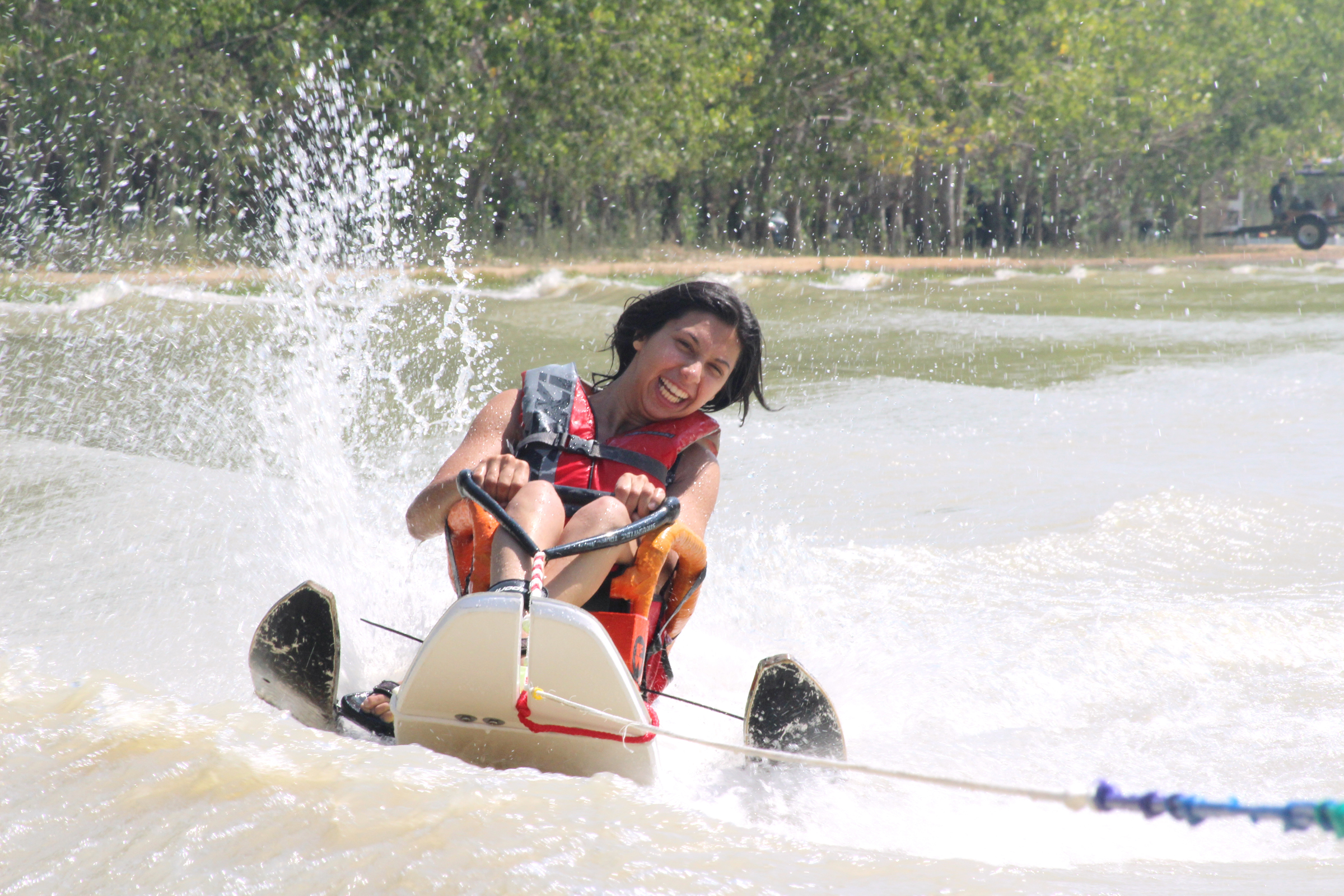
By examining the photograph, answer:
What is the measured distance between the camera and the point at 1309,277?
24.0 metres

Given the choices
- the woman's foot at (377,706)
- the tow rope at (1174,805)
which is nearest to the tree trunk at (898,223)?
the woman's foot at (377,706)

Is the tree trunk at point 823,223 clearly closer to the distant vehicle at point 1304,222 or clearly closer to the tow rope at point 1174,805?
the distant vehicle at point 1304,222

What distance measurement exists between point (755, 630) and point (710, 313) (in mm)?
1515

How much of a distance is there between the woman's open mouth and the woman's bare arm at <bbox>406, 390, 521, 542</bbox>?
1.17 ft

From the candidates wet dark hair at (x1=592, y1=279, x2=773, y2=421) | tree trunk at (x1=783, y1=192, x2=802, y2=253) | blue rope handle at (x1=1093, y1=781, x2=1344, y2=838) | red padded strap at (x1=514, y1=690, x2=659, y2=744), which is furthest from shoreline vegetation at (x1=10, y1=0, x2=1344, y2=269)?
blue rope handle at (x1=1093, y1=781, x2=1344, y2=838)

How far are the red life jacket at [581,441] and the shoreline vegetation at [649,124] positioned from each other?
446 inches

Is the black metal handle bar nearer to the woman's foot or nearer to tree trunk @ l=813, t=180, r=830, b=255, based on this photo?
the woman's foot

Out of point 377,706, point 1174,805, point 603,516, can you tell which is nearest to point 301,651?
point 377,706

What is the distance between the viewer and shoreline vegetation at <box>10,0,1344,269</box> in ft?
50.1

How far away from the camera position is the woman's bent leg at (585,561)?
8.41 feet

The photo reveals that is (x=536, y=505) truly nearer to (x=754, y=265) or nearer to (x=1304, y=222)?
(x=754, y=265)

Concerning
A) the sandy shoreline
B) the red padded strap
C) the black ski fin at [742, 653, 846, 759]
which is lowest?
the black ski fin at [742, 653, 846, 759]

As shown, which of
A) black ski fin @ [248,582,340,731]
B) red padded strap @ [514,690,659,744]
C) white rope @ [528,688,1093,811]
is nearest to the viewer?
white rope @ [528,688,1093,811]

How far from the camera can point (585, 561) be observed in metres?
2.57
